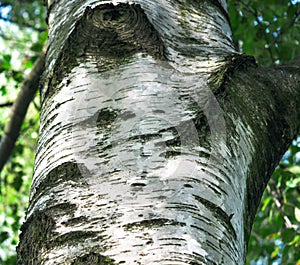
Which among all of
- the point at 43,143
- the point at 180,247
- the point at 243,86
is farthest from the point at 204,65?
the point at 180,247

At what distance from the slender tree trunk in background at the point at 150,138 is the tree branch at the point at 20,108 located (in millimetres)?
2102

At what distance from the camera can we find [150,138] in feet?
3.74

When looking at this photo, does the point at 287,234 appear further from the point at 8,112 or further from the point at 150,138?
the point at 8,112

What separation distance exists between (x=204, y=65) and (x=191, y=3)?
0.95 feet

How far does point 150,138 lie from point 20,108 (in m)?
2.68

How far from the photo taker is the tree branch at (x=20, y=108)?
3639 millimetres

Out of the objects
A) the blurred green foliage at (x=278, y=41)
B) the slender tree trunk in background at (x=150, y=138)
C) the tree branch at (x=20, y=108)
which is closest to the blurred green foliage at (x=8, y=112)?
the tree branch at (x=20, y=108)

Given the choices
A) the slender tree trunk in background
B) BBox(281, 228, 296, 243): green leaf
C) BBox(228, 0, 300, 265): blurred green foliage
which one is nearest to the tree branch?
BBox(228, 0, 300, 265): blurred green foliage

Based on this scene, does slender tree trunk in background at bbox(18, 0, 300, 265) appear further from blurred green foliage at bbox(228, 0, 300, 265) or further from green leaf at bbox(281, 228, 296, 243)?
blurred green foliage at bbox(228, 0, 300, 265)

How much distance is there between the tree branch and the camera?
3.64 meters

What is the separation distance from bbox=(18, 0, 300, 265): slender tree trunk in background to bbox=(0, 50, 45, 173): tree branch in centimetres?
210

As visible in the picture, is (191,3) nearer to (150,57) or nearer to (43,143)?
(150,57)

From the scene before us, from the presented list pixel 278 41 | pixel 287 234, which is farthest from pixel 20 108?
pixel 287 234

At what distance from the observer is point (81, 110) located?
124cm
